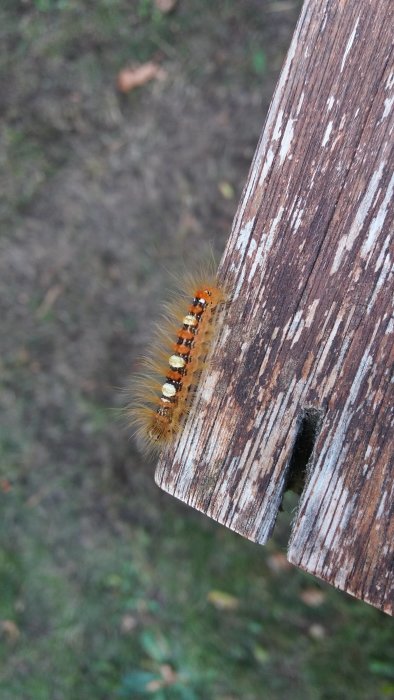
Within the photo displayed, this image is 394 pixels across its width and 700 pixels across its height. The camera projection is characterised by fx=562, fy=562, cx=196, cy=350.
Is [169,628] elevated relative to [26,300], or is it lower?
lower

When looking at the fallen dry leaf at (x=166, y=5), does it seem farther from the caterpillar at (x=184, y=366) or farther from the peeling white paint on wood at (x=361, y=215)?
the peeling white paint on wood at (x=361, y=215)

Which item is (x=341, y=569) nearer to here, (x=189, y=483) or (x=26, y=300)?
(x=189, y=483)

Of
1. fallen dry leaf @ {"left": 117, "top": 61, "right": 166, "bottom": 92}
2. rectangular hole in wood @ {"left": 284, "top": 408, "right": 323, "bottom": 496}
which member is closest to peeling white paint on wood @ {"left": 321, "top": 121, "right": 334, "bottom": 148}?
rectangular hole in wood @ {"left": 284, "top": 408, "right": 323, "bottom": 496}

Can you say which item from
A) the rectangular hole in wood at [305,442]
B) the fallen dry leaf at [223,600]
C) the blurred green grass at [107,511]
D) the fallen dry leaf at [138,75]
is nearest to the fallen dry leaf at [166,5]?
the blurred green grass at [107,511]

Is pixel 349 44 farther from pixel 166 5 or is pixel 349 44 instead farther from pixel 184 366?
pixel 166 5

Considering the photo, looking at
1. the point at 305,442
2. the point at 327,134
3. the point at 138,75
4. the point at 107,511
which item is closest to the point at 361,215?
the point at 327,134

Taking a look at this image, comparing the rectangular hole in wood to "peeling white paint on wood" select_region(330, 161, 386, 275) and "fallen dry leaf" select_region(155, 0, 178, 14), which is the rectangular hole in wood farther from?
"fallen dry leaf" select_region(155, 0, 178, 14)

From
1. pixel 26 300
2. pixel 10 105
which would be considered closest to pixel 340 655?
pixel 26 300
